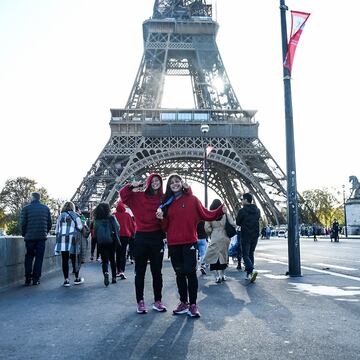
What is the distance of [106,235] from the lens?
10984 millimetres

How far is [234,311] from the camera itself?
6949 millimetres

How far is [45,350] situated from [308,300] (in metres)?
4.29

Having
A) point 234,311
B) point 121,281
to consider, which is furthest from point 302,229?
point 234,311

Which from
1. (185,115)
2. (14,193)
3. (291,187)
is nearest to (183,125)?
(185,115)

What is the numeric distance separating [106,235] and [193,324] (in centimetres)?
525

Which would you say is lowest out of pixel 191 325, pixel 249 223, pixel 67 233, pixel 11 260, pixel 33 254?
pixel 191 325

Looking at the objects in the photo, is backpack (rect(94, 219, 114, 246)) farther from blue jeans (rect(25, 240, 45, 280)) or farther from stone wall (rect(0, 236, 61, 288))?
stone wall (rect(0, 236, 61, 288))

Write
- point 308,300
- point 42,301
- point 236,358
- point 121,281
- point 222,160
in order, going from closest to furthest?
1. point 236,358
2. point 308,300
3. point 42,301
4. point 121,281
5. point 222,160

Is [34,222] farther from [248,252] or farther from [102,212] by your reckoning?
[248,252]

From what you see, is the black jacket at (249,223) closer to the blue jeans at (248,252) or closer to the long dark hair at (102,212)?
the blue jeans at (248,252)

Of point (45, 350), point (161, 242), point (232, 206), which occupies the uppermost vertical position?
point (232, 206)

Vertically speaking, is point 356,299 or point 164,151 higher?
point 164,151

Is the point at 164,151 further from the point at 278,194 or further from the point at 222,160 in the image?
the point at 278,194

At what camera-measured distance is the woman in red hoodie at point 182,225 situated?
265 inches
